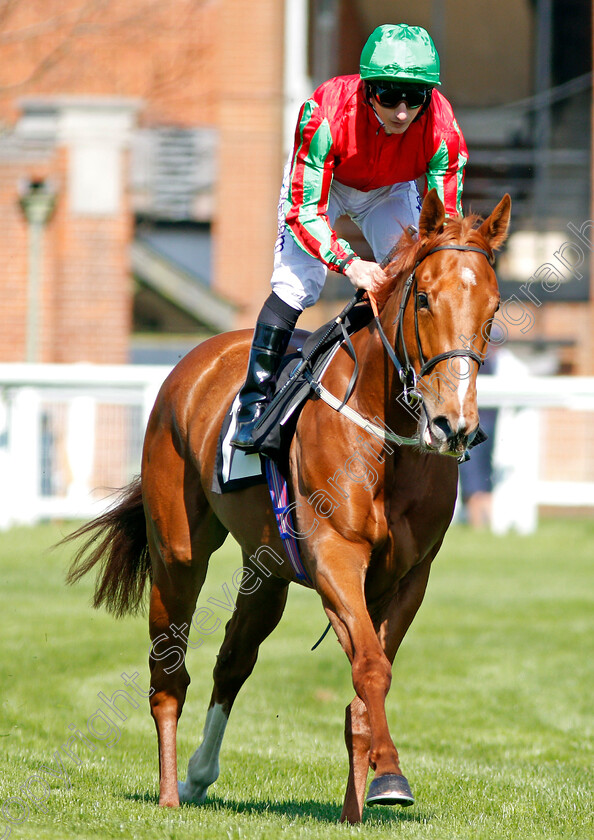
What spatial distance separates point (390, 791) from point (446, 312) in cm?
138

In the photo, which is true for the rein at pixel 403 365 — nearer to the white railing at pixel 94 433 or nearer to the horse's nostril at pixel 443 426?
the horse's nostril at pixel 443 426

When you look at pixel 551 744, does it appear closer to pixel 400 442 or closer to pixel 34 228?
pixel 400 442

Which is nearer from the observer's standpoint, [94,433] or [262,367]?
[262,367]

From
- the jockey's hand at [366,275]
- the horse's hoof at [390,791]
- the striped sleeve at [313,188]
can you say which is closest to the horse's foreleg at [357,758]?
the horse's hoof at [390,791]

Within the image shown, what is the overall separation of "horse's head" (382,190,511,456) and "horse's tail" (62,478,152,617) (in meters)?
1.98

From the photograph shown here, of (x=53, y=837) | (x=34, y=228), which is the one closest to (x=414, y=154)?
(x=53, y=837)

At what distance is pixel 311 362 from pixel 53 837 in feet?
5.87

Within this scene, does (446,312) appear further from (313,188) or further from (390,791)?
(390,791)

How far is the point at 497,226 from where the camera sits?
388cm

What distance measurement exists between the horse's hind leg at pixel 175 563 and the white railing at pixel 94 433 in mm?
5215

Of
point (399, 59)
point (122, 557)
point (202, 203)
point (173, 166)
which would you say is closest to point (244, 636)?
point (122, 557)

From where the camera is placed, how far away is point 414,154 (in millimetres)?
4168

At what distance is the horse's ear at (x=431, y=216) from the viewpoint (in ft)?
12.4

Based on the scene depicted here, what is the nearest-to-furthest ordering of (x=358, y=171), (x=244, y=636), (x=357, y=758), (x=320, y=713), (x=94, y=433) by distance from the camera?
(x=357, y=758) → (x=358, y=171) → (x=244, y=636) → (x=320, y=713) → (x=94, y=433)
